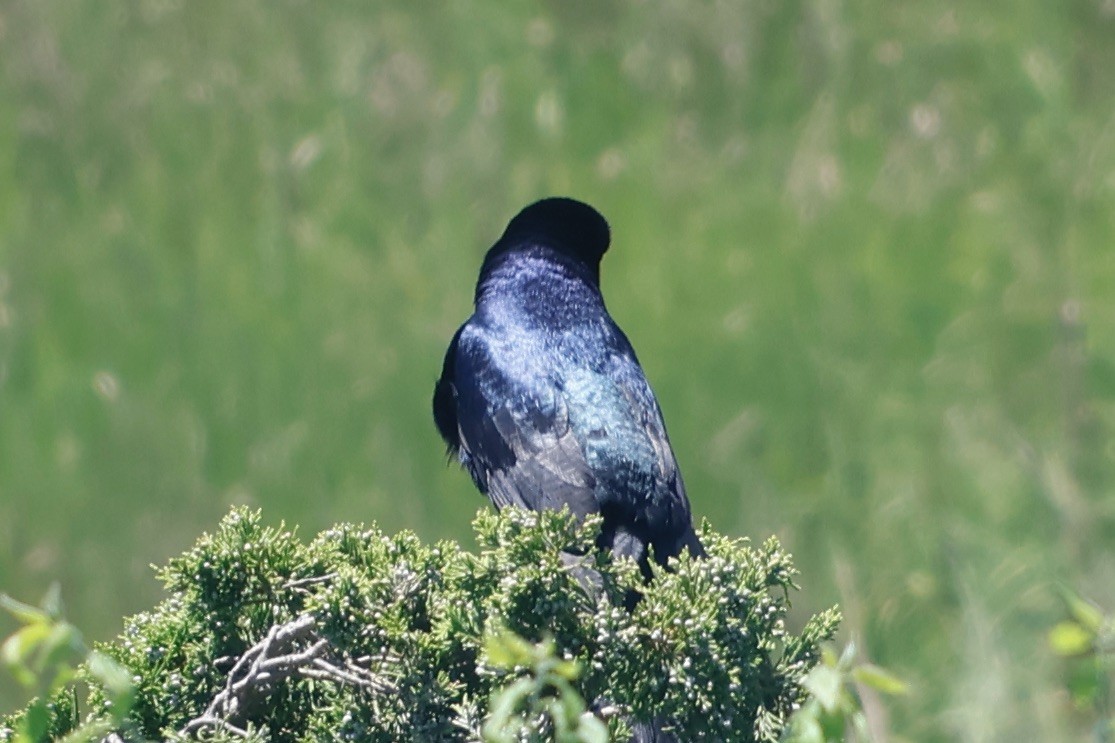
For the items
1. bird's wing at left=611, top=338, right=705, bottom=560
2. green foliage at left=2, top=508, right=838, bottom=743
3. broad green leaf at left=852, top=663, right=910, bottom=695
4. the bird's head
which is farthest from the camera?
the bird's head

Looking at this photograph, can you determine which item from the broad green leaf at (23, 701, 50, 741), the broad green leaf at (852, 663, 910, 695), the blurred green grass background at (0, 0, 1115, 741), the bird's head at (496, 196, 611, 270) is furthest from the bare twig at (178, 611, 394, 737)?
the blurred green grass background at (0, 0, 1115, 741)

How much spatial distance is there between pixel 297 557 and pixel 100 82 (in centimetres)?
362

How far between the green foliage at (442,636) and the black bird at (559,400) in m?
0.56

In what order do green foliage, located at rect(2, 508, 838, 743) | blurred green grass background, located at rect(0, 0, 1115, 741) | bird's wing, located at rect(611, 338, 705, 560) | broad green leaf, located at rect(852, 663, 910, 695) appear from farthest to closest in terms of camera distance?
blurred green grass background, located at rect(0, 0, 1115, 741) < bird's wing, located at rect(611, 338, 705, 560) < green foliage, located at rect(2, 508, 838, 743) < broad green leaf, located at rect(852, 663, 910, 695)

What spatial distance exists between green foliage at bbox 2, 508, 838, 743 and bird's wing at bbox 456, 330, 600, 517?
0.67 m

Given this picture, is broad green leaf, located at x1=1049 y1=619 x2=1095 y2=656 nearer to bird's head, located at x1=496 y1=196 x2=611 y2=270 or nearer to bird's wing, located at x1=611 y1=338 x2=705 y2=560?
bird's wing, located at x1=611 y1=338 x2=705 y2=560

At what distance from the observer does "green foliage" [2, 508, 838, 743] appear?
2.01 meters

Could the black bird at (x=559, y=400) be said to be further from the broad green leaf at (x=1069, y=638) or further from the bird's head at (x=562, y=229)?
the broad green leaf at (x=1069, y=638)

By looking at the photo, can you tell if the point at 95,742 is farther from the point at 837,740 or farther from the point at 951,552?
the point at 951,552

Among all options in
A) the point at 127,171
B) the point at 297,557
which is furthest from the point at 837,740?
the point at 127,171

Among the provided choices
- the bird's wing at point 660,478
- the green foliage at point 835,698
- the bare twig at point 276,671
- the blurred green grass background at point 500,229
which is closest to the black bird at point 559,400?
the bird's wing at point 660,478

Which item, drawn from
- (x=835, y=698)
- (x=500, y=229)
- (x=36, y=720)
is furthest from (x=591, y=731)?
(x=500, y=229)

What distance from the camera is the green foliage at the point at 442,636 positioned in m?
2.01

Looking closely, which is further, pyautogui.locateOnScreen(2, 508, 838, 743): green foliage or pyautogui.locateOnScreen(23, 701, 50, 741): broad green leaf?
pyautogui.locateOnScreen(2, 508, 838, 743): green foliage
